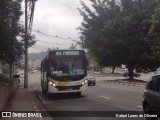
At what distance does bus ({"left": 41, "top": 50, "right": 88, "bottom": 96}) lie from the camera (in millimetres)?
26484

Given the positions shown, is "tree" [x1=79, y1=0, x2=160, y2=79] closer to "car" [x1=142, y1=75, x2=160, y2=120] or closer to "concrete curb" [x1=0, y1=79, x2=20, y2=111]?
"concrete curb" [x1=0, y1=79, x2=20, y2=111]

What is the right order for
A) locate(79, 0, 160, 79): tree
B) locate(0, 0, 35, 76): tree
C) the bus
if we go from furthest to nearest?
locate(79, 0, 160, 79): tree → locate(0, 0, 35, 76): tree → the bus

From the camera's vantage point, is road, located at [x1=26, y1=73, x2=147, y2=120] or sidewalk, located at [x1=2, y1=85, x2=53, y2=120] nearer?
sidewalk, located at [x1=2, y1=85, x2=53, y2=120]

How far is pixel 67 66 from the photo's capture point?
87.3 feet

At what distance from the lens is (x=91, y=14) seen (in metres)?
67.9

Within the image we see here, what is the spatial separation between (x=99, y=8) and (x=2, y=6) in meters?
40.4

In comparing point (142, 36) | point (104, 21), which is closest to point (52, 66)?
point (142, 36)

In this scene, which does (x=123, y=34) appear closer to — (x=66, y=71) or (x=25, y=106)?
(x=66, y=71)

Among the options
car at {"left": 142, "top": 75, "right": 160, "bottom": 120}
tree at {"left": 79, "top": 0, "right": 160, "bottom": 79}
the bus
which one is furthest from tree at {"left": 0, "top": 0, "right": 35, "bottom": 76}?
tree at {"left": 79, "top": 0, "right": 160, "bottom": 79}

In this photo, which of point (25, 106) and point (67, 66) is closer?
point (25, 106)

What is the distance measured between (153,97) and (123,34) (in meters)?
46.8

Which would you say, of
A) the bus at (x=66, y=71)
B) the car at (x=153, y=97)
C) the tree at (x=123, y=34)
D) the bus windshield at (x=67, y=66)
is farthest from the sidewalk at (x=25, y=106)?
the tree at (x=123, y=34)

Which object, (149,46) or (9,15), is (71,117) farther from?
(149,46)

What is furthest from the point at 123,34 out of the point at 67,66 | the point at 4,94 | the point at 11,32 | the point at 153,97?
the point at 153,97
